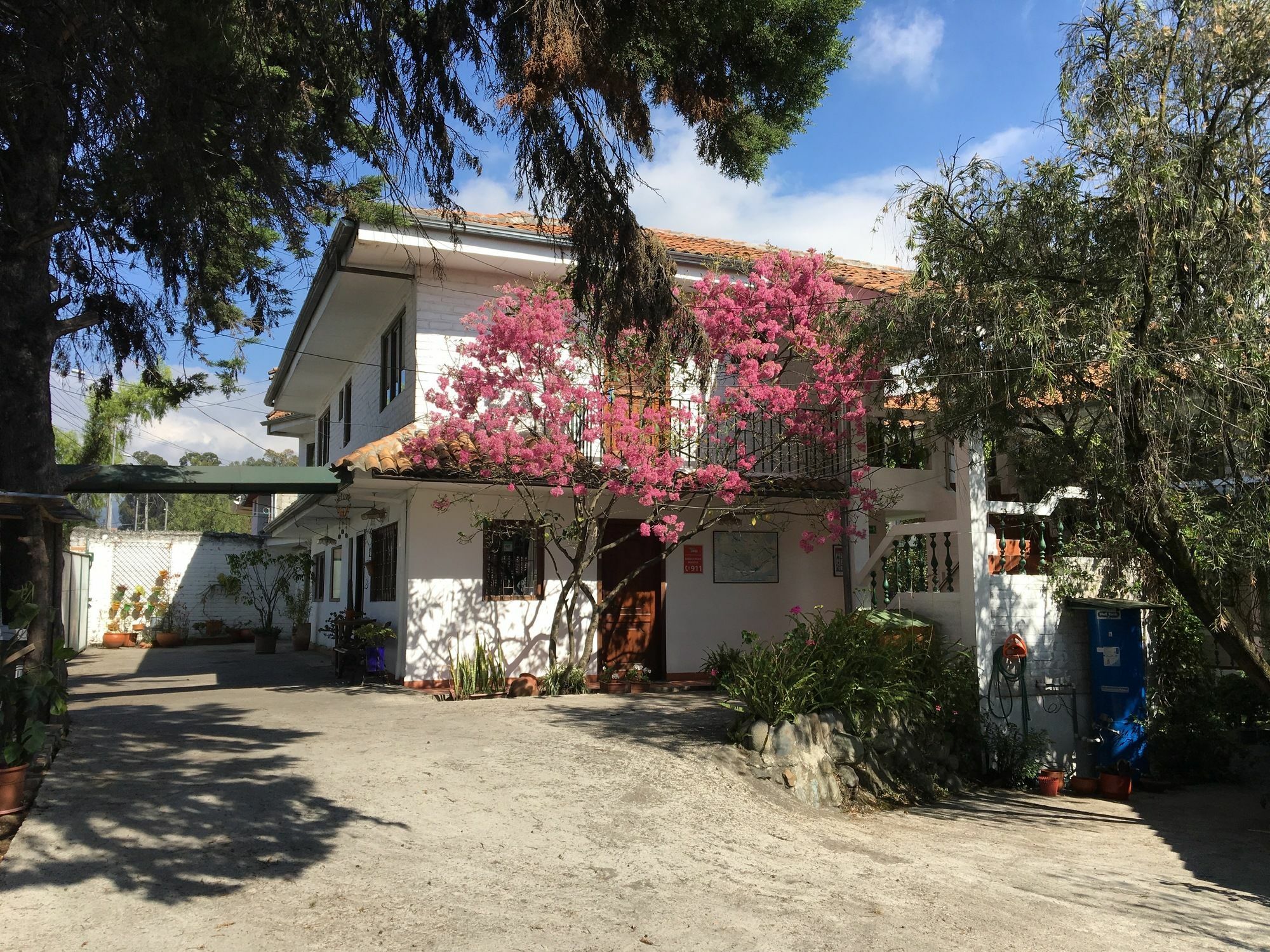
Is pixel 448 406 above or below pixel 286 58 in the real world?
below

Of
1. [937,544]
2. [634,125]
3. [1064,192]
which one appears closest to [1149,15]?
[1064,192]

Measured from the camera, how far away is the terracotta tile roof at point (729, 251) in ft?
40.7

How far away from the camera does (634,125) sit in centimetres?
633

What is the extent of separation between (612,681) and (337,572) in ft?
27.2

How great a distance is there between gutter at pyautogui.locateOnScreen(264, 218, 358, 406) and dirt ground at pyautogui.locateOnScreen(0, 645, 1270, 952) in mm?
4114

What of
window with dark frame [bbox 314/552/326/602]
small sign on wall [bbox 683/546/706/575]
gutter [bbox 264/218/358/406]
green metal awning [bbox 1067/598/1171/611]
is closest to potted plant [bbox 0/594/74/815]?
gutter [bbox 264/218/358/406]

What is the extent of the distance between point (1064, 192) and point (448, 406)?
676cm

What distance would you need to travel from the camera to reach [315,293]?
14094mm

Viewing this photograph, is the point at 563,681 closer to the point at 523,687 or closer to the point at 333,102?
the point at 523,687

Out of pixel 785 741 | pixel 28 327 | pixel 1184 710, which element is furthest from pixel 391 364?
pixel 1184 710

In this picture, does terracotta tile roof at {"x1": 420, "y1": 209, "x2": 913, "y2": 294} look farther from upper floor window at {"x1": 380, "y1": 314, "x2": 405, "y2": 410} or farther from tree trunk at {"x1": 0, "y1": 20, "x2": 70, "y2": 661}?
tree trunk at {"x1": 0, "y1": 20, "x2": 70, "y2": 661}

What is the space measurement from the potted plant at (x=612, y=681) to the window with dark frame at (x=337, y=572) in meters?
6.92

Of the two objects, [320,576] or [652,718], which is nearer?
[652,718]

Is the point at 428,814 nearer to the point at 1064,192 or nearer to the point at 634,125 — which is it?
the point at 634,125
